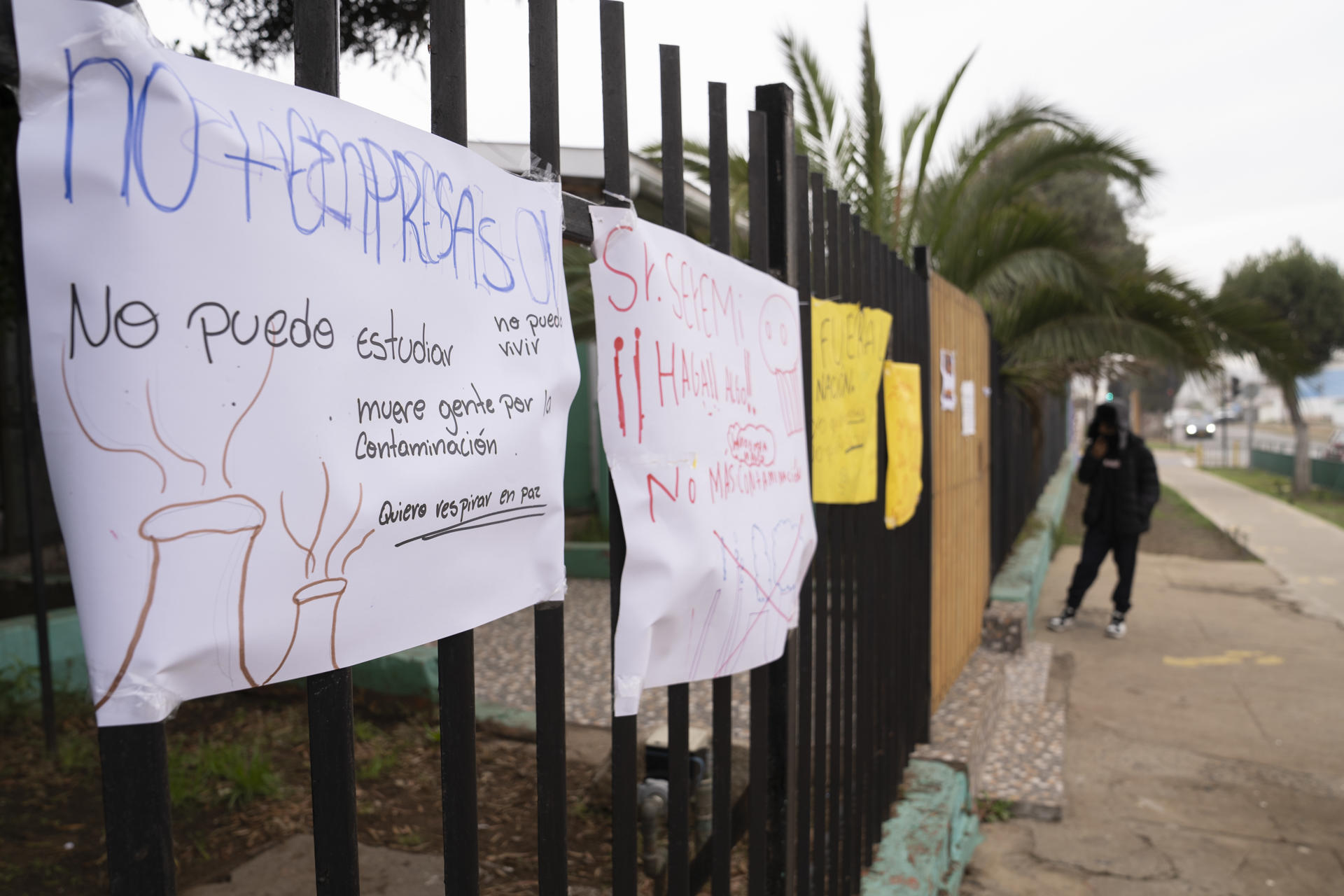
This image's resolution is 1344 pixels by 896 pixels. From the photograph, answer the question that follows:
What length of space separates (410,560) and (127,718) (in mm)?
343

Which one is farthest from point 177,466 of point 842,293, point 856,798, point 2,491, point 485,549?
point 2,491

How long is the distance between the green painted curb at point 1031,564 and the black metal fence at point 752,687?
3237mm

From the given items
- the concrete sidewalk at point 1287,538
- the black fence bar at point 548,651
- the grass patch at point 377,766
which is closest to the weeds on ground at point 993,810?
the grass patch at point 377,766

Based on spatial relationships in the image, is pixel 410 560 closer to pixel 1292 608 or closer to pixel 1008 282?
pixel 1008 282

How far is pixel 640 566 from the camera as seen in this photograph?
1.63 metres

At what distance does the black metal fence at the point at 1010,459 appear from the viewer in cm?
758

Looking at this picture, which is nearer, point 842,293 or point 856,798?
point 842,293

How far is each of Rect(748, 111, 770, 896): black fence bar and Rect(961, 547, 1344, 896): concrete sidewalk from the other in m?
1.95

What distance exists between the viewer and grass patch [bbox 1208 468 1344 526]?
17.6 metres

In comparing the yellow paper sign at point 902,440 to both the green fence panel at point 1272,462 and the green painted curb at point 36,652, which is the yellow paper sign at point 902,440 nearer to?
the green painted curb at point 36,652

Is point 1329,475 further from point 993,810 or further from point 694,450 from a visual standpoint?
point 694,450

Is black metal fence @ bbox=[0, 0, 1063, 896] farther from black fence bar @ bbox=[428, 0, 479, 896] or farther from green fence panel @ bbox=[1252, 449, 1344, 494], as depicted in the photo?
green fence panel @ bbox=[1252, 449, 1344, 494]

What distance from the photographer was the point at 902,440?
348 cm

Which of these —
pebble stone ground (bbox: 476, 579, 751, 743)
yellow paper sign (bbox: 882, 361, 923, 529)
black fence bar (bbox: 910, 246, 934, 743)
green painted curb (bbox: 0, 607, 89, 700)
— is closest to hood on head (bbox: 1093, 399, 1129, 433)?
pebble stone ground (bbox: 476, 579, 751, 743)
